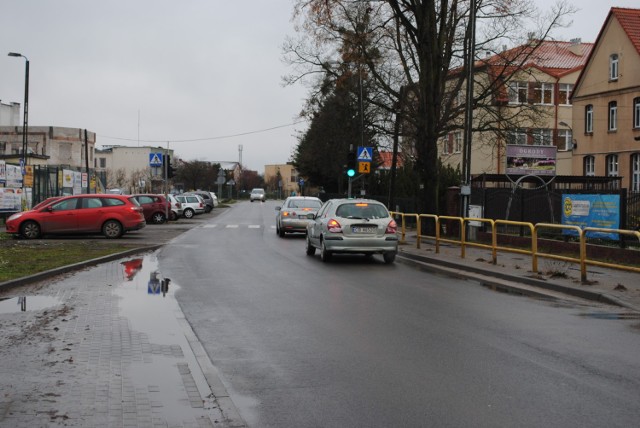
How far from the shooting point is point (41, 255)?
56.4 ft

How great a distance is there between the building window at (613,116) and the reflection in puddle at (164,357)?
35188 mm

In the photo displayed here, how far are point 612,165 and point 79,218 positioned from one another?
100 feet

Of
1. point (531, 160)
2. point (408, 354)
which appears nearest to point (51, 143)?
point (531, 160)

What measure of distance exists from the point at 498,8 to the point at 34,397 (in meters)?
26.7

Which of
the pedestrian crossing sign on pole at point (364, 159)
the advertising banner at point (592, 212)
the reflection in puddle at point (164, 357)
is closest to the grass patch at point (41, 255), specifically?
the reflection in puddle at point (164, 357)

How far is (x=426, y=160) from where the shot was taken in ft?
90.1

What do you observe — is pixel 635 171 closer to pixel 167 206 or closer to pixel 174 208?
pixel 167 206

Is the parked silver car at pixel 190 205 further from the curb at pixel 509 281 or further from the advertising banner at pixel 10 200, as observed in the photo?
the curb at pixel 509 281

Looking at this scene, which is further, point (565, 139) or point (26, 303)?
point (565, 139)

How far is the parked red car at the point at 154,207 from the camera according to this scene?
37.3 metres

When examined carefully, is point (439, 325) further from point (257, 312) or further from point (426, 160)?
point (426, 160)

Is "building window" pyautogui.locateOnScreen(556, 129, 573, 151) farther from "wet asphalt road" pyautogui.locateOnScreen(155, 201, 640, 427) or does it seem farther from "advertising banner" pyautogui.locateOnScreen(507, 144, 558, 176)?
"wet asphalt road" pyautogui.locateOnScreen(155, 201, 640, 427)

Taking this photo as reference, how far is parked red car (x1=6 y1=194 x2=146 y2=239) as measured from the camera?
24.7m

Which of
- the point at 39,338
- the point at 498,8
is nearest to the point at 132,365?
the point at 39,338
